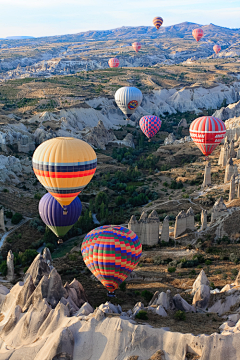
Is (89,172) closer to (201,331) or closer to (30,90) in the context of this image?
(201,331)

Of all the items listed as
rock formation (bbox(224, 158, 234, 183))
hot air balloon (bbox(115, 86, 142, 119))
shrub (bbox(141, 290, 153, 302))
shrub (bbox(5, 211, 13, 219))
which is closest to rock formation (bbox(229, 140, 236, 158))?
rock formation (bbox(224, 158, 234, 183))

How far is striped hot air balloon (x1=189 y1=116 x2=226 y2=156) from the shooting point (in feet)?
166

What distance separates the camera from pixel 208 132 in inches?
1994

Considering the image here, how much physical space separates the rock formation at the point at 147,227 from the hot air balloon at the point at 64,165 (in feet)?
19.9

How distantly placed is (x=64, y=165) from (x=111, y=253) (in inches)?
317

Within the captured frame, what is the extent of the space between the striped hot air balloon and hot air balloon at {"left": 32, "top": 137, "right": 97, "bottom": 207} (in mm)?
21498

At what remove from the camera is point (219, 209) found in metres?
37.4

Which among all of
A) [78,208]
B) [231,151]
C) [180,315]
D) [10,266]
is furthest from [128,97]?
[180,315]

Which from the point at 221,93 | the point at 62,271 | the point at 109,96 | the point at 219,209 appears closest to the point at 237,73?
the point at 221,93

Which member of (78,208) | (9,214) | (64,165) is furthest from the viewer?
(9,214)

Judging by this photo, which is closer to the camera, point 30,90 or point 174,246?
point 174,246

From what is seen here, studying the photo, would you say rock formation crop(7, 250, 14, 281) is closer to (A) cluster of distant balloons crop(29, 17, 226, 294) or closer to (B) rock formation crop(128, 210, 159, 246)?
(A) cluster of distant balloons crop(29, 17, 226, 294)

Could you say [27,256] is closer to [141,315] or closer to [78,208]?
[78,208]

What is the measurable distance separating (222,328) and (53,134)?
5227 cm
